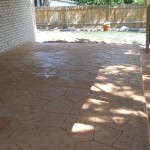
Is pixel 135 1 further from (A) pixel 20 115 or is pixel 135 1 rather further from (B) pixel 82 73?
(A) pixel 20 115

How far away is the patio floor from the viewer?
275 cm

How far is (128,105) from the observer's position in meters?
3.50

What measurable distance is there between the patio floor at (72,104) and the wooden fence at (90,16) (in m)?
7.86

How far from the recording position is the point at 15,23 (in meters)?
7.88

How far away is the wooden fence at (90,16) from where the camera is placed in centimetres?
1337

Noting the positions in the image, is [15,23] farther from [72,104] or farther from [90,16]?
[90,16]

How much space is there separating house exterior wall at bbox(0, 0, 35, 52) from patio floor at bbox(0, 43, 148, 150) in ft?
4.65

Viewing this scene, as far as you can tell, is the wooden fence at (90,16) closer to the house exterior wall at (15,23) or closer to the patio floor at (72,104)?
the house exterior wall at (15,23)

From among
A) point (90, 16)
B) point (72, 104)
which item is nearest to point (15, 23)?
point (72, 104)

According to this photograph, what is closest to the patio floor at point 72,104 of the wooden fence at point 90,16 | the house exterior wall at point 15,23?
the house exterior wall at point 15,23

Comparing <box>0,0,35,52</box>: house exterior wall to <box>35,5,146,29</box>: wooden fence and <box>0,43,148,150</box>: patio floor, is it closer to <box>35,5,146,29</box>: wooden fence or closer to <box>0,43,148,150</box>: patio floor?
<box>0,43,148,150</box>: patio floor

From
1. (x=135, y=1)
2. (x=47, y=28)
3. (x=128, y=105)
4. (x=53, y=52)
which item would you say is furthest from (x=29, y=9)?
(x=135, y=1)

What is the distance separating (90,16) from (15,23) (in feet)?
21.9

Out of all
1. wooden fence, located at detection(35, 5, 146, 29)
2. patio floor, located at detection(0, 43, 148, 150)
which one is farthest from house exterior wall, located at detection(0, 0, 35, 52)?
wooden fence, located at detection(35, 5, 146, 29)
